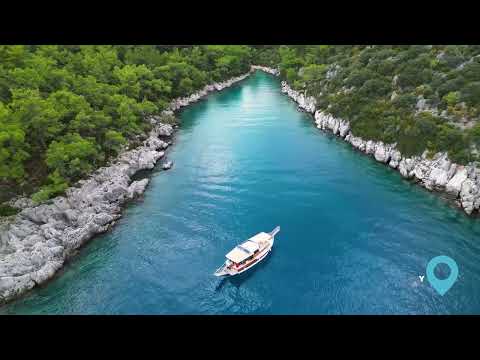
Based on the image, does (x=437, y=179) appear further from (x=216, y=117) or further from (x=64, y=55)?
(x=64, y=55)

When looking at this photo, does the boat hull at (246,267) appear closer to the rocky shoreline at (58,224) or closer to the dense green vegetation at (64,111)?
the rocky shoreline at (58,224)

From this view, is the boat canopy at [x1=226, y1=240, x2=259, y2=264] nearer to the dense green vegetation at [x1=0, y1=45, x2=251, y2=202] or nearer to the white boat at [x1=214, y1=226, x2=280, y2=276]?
the white boat at [x1=214, y1=226, x2=280, y2=276]

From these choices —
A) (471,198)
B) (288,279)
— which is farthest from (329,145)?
(288,279)

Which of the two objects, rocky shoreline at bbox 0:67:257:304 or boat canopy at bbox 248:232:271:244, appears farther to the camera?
boat canopy at bbox 248:232:271:244

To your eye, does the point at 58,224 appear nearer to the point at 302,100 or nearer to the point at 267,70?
the point at 302,100

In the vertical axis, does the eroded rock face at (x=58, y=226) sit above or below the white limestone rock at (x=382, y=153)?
below

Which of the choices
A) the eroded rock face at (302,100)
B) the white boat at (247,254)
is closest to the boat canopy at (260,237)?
the white boat at (247,254)

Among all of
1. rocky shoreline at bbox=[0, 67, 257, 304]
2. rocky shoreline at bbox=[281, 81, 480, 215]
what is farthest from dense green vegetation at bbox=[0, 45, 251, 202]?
rocky shoreline at bbox=[281, 81, 480, 215]

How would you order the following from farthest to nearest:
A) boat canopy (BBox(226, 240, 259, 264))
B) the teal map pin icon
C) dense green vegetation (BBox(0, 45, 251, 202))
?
dense green vegetation (BBox(0, 45, 251, 202))
boat canopy (BBox(226, 240, 259, 264))
the teal map pin icon
